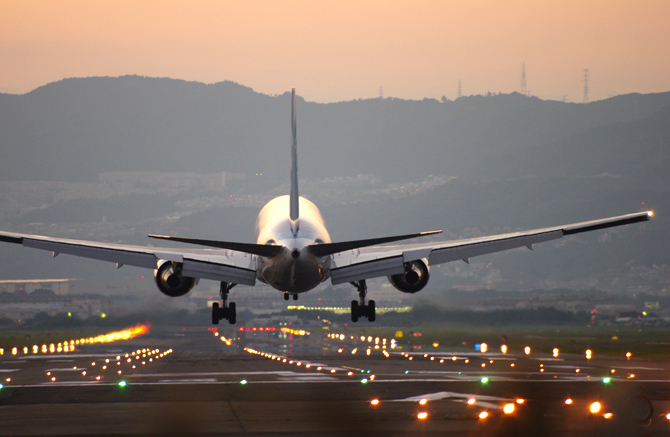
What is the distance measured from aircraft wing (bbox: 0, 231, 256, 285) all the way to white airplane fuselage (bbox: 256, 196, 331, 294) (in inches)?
43.5

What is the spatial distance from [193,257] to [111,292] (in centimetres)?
4961

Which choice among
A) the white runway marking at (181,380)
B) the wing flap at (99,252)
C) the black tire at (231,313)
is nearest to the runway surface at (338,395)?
the white runway marking at (181,380)

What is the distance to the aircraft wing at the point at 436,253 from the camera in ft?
113

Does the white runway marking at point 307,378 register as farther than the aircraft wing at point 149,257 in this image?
No

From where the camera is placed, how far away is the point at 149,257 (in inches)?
1375

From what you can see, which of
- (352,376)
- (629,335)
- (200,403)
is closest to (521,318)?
(629,335)

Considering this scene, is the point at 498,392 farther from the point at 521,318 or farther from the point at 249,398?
the point at 521,318

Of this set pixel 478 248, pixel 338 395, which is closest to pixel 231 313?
pixel 478 248

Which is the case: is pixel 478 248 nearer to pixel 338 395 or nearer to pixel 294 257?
pixel 294 257

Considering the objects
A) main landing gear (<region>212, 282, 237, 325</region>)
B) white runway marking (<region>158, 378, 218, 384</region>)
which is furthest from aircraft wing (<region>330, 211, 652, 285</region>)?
white runway marking (<region>158, 378, 218, 384</region>)

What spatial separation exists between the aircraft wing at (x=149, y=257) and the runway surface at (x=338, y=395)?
180 inches

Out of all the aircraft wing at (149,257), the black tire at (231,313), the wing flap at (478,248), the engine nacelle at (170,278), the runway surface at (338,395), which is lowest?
the runway surface at (338,395)

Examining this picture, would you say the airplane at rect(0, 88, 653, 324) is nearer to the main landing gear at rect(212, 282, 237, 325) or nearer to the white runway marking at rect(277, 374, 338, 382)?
the main landing gear at rect(212, 282, 237, 325)

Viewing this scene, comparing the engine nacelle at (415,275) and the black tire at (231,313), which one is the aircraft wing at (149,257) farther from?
the engine nacelle at (415,275)
